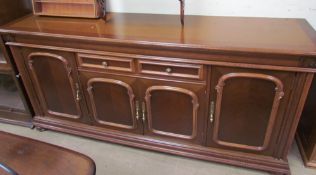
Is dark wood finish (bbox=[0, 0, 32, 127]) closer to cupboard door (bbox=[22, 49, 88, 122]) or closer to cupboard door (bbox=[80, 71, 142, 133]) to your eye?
cupboard door (bbox=[22, 49, 88, 122])

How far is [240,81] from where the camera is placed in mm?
1186

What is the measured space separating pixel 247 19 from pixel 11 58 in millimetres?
1453

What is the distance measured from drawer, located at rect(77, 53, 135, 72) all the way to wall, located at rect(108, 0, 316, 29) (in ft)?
1.55

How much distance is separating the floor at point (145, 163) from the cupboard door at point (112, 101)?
166mm

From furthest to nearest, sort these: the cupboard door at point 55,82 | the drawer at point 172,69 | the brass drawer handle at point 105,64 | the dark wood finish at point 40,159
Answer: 1. the cupboard door at point 55,82
2. the brass drawer handle at point 105,64
3. the drawer at point 172,69
4. the dark wood finish at point 40,159

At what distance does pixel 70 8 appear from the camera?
1576 millimetres

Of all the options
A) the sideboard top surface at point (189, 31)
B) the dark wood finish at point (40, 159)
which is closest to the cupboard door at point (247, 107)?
the sideboard top surface at point (189, 31)

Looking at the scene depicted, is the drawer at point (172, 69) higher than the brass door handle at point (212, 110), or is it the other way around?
the drawer at point (172, 69)

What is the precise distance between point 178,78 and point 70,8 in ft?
2.80

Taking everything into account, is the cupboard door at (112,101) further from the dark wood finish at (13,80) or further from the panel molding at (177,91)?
the dark wood finish at (13,80)

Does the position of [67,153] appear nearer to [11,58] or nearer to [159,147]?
[159,147]

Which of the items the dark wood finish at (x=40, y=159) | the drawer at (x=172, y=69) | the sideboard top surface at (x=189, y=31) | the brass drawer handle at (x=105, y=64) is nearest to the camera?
the dark wood finish at (x=40, y=159)

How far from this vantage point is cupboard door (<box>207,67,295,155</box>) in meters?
1.15

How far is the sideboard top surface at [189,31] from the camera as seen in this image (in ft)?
3.63
